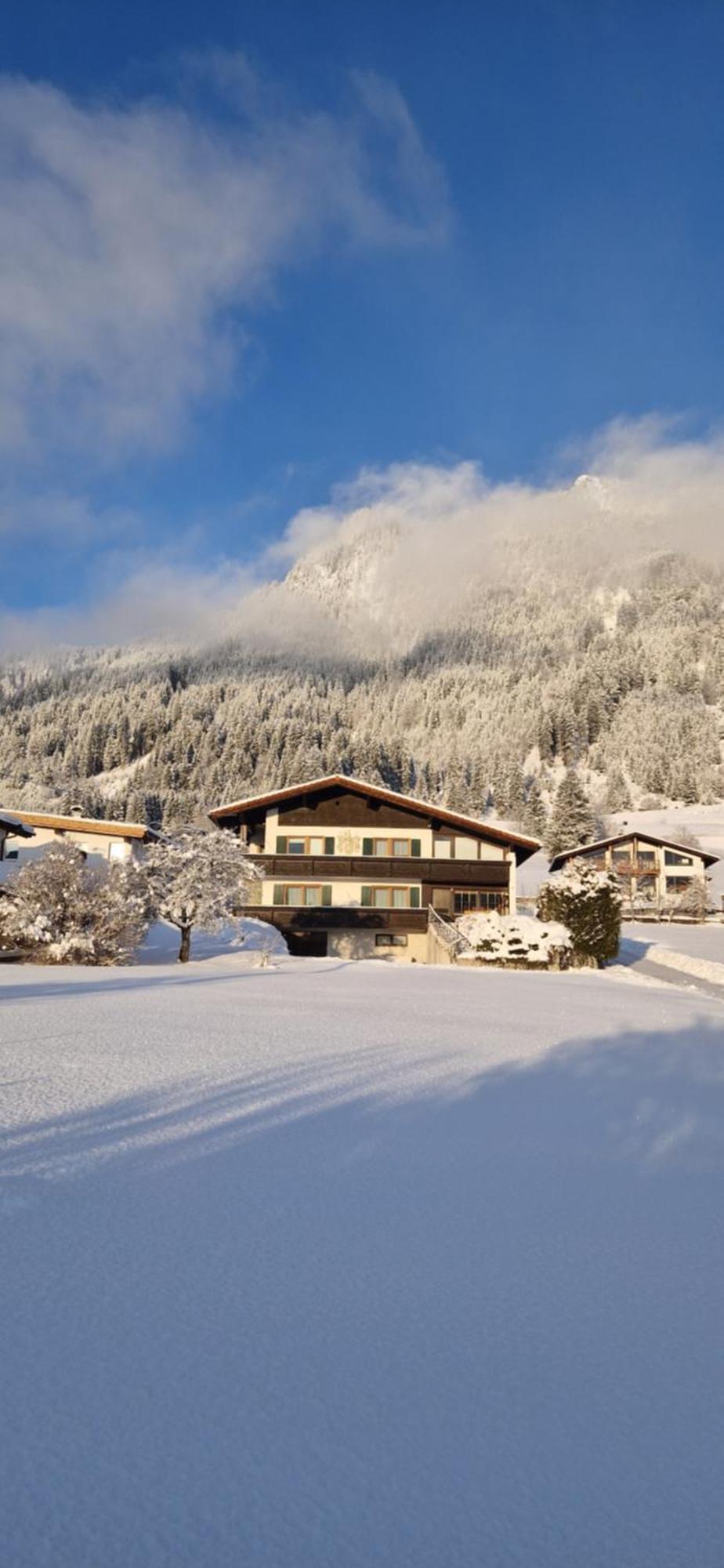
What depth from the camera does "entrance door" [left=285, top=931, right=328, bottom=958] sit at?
38719 millimetres

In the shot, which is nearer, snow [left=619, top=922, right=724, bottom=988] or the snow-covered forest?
snow [left=619, top=922, right=724, bottom=988]

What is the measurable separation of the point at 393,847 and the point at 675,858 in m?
47.0

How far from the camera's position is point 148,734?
172625 millimetres

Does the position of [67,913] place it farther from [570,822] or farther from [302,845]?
[570,822]

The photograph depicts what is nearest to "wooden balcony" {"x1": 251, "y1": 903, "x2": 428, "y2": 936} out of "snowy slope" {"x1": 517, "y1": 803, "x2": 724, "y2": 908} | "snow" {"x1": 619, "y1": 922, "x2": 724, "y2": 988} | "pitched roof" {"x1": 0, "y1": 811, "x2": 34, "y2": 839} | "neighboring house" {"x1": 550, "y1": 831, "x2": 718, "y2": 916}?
"snow" {"x1": 619, "y1": 922, "x2": 724, "y2": 988}

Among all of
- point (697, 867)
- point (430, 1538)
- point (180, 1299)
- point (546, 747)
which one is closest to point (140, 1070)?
point (180, 1299)

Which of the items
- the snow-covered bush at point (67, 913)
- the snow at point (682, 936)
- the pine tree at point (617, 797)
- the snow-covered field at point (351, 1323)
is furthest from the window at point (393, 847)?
the pine tree at point (617, 797)

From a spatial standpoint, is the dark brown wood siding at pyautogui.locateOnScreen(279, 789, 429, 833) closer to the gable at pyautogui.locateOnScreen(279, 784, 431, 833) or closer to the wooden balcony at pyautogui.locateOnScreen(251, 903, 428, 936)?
the gable at pyautogui.locateOnScreen(279, 784, 431, 833)

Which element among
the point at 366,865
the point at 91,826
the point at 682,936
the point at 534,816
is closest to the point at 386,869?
the point at 366,865

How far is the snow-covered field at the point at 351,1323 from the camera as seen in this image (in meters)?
2.25

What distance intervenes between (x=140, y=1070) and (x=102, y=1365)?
13.8ft

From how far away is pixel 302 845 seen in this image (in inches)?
1583

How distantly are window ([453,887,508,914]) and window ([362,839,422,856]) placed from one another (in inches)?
109

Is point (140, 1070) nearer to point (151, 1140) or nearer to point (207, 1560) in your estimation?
point (151, 1140)
